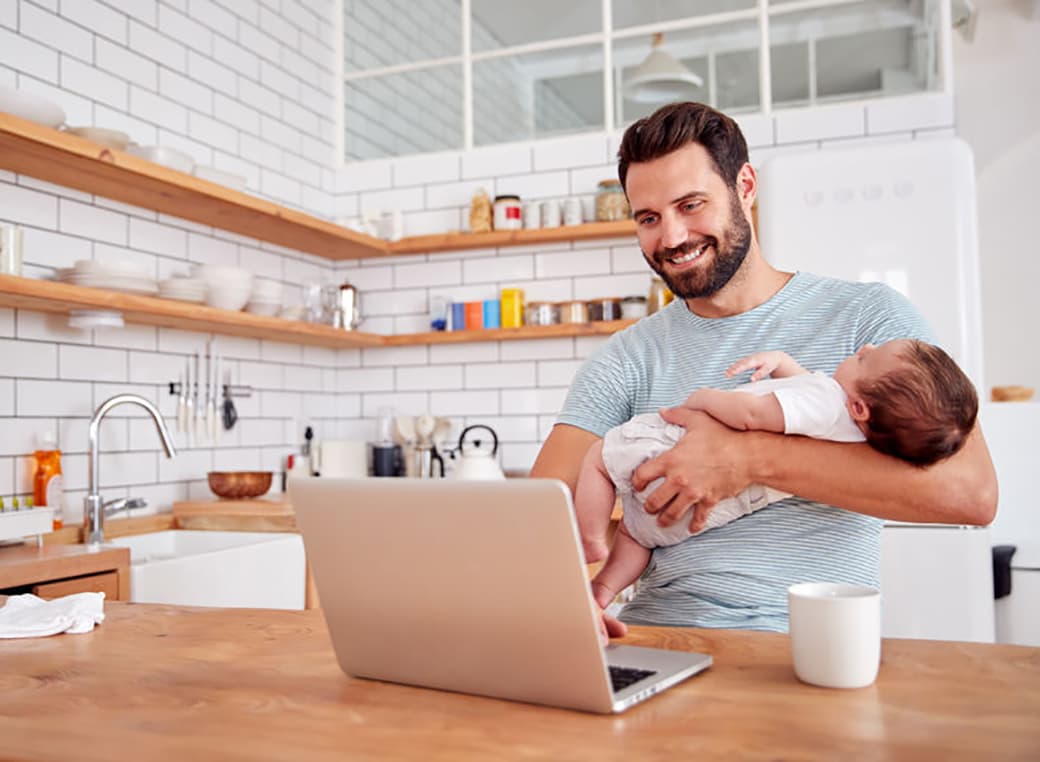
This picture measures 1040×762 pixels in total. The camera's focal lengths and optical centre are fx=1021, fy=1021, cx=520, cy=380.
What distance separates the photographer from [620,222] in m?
3.98

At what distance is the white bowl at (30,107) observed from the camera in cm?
262

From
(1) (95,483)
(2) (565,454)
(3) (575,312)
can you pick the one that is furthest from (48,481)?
(3) (575,312)

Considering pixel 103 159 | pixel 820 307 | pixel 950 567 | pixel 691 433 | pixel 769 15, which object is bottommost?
pixel 950 567

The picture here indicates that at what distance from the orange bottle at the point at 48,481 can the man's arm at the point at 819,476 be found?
6.73 ft

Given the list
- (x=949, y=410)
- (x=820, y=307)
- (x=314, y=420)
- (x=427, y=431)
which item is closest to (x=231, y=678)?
(x=949, y=410)

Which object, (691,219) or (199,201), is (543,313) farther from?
(691,219)

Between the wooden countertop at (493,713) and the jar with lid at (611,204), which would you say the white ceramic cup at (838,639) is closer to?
the wooden countertop at (493,713)

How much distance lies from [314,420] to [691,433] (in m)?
3.15

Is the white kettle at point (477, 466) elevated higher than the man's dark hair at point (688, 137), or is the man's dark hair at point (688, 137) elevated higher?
the man's dark hair at point (688, 137)

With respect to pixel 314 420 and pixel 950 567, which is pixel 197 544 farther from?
pixel 950 567

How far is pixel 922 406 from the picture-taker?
1.32 m

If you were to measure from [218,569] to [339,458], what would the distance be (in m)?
1.27

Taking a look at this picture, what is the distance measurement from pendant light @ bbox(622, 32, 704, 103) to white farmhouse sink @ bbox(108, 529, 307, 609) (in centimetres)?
229

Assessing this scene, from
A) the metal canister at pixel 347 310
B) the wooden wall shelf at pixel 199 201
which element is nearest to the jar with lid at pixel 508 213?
the wooden wall shelf at pixel 199 201
